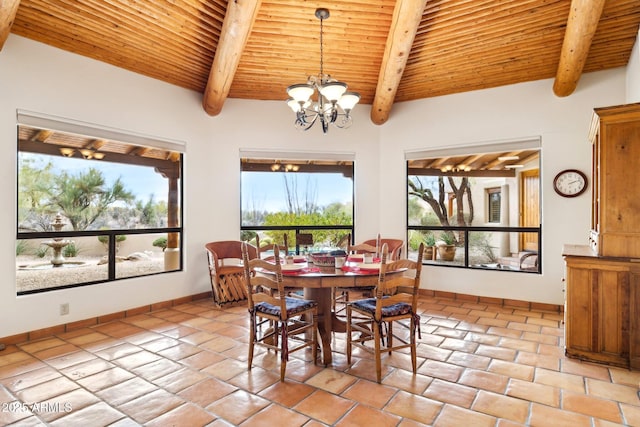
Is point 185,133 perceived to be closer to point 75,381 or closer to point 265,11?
point 265,11

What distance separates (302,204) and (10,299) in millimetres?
3538

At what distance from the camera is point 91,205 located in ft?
13.4

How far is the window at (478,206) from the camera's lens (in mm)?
4773

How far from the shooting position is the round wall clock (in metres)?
4.34

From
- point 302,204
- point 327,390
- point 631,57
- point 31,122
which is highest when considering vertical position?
point 631,57

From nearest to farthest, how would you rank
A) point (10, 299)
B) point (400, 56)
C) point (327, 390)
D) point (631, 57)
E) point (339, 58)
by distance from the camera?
point (327, 390) → point (10, 299) → point (631, 57) → point (400, 56) → point (339, 58)

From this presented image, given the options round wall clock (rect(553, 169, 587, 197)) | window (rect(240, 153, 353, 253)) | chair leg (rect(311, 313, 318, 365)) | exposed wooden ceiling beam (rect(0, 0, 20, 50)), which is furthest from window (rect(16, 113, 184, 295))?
round wall clock (rect(553, 169, 587, 197))

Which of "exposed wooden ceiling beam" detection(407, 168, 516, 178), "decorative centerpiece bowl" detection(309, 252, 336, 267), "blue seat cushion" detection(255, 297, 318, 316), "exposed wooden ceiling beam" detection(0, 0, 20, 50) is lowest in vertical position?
"blue seat cushion" detection(255, 297, 318, 316)

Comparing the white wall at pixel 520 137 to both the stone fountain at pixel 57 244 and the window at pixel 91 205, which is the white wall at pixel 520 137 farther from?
the stone fountain at pixel 57 244

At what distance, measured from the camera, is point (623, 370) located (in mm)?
2832

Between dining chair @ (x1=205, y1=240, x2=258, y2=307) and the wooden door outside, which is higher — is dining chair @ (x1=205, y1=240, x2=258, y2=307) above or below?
below

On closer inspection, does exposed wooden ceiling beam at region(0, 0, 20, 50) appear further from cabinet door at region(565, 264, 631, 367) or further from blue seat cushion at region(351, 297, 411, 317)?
cabinet door at region(565, 264, 631, 367)

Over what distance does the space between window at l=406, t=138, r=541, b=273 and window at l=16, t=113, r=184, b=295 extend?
11.2 feet

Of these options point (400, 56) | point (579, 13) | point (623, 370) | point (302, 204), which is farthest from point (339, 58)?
point (623, 370)
